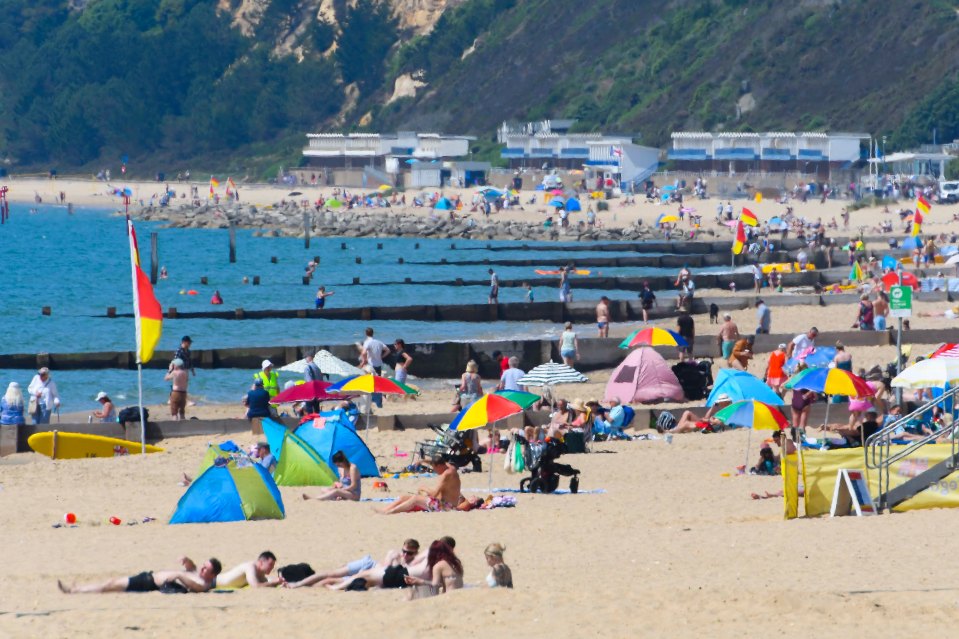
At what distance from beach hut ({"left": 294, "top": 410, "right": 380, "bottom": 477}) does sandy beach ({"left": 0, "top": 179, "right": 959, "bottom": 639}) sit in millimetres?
307

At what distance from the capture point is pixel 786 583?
38.6 feet

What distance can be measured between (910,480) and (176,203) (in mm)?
101673

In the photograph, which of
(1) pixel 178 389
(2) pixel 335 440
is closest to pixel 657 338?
(1) pixel 178 389

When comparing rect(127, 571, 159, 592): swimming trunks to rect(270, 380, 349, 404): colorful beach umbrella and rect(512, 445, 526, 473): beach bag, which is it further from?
rect(270, 380, 349, 404): colorful beach umbrella

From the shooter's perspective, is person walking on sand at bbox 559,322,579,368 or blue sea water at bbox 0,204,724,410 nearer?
person walking on sand at bbox 559,322,579,368

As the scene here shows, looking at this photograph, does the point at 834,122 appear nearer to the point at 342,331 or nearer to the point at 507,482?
the point at 342,331

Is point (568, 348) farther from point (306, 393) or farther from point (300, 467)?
point (300, 467)

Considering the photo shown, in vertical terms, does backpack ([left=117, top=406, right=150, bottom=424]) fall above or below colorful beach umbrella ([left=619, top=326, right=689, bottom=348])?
below

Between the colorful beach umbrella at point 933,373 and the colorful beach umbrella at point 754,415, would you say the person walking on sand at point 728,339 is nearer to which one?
the colorful beach umbrella at point 754,415

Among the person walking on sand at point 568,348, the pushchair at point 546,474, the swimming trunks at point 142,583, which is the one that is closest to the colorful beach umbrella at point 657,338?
the person walking on sand at point 568,348

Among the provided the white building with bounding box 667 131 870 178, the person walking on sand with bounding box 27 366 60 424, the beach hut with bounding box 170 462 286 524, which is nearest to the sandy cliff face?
the white building with bounding box 667 131 870 178

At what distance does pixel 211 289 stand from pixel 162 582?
4400cm

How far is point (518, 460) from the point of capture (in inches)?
715

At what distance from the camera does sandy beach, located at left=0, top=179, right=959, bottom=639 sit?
10.8 metres
